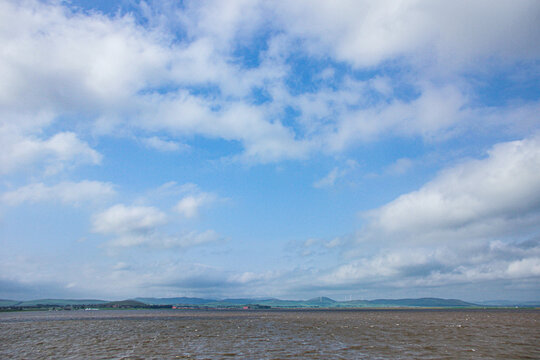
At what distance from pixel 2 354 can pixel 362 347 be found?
5075 centimetres

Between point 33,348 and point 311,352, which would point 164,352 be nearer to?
point 311,352

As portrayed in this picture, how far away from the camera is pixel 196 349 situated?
54781mm

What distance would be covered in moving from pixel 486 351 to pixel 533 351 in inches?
245

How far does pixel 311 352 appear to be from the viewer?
163ft

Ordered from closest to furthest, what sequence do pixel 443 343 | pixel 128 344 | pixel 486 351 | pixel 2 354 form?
pixel 486 351 → pixel 2 354 → pixel 443 343 → pixel 128 344

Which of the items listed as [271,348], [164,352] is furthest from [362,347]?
[164,352]

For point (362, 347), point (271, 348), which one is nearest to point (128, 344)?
point (271, 348)

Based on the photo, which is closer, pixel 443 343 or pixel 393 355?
pixel 393 355

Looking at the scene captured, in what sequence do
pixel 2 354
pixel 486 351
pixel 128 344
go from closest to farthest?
pixel 486 351, pixel 2 354, pixel 128 344

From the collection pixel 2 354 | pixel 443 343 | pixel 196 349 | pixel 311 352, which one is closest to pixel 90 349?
pixel 2 354

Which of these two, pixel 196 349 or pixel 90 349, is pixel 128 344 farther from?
pixel 196 349

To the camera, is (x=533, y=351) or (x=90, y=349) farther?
(x=90, y=349)

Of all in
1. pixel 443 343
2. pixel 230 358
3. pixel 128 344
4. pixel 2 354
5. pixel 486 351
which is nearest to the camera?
pixel 230 358

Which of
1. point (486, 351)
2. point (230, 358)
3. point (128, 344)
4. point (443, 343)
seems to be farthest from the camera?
point (128, 344)
